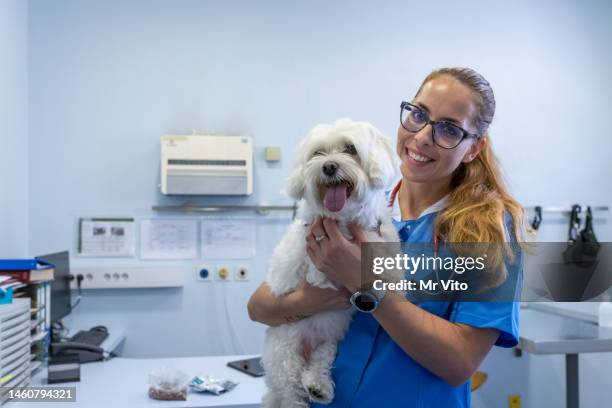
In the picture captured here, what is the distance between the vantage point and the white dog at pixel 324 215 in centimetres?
125

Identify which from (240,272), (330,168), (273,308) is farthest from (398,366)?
(240,272)

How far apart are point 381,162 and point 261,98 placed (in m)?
1.91

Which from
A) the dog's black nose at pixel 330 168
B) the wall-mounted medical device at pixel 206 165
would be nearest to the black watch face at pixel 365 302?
the dog's black nose at pixel 330 168

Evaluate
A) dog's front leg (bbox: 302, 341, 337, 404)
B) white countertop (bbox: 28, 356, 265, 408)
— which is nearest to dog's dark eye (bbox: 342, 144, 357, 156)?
dog's front leg (bbox: 302, 341, 337, 404)

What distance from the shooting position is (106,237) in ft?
9.46

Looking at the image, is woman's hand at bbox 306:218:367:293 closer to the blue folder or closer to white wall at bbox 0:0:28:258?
the blue folder

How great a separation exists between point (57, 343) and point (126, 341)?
0.63m

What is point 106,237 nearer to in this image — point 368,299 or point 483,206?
point 368,299

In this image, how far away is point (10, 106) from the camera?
2.58m

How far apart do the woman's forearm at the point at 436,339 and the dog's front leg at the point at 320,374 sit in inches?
11.0

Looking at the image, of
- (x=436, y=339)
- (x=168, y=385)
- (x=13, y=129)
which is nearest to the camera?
(x=436, y=339)

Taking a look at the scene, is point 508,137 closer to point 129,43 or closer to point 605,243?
point 605,243

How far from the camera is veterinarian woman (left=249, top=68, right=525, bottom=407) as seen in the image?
1007mm

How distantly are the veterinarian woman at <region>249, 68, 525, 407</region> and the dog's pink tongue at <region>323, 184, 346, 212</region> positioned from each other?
5cm
